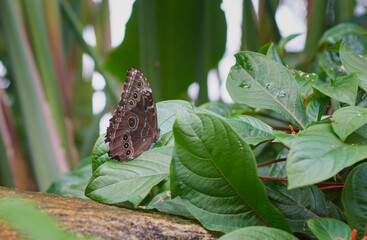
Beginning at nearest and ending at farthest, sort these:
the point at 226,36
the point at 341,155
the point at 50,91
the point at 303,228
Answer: the point at 341,155 → the point at 303,228 → the point at 50,91 → the point at 226,36

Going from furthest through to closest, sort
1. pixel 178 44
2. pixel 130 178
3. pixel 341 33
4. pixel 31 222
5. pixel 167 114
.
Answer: pixel 178 44 → pixel 341 33 → pixel 167 114 → pixel 130 178 → pixel 31 222

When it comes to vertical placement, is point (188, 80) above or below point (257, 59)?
below

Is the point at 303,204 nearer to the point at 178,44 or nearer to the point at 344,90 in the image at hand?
the point at 344,90

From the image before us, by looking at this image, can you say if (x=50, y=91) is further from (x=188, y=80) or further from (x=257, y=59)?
(x=257, y=59)

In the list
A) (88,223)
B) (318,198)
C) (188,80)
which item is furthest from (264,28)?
(88,223)

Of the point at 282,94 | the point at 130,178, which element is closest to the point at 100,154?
the point at 130,178

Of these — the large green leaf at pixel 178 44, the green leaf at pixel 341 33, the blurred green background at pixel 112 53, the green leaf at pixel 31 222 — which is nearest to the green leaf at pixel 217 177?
the green leaf at pixel 31 222

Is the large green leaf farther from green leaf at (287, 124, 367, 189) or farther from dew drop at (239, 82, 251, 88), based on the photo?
green leaf at (287, 124, 367, 189)
